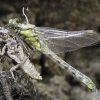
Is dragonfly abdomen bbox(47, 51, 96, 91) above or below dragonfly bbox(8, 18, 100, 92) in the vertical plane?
below

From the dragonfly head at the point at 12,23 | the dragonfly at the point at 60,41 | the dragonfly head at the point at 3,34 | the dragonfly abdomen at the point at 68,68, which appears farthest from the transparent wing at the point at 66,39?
the dragonfly head at the point at 3,34

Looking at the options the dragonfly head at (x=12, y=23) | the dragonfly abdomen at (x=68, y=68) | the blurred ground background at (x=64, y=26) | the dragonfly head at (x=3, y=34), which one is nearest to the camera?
the dragonfly head at (x=3, y=34)

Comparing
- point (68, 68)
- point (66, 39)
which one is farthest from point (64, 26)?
point (68, 68)

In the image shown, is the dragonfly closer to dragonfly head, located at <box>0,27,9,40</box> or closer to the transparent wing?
the transparent wing

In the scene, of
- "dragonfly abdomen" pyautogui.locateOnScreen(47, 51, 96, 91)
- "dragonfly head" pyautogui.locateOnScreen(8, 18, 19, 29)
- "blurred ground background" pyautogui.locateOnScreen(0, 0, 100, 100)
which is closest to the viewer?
"dragonfly head" pyautogui.locateOnScreen(8, 18, 19, 29)

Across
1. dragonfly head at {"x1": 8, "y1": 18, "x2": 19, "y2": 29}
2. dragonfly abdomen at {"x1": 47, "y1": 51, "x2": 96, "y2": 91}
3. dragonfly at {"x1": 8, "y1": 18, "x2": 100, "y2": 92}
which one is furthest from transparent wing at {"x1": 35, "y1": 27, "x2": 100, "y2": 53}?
dragonfly head at {"x1": 8, "y1": 18, "x2": 19, "y2": 29}

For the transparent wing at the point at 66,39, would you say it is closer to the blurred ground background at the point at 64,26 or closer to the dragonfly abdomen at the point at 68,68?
the dragonfly abdomen at the point at 68,68
